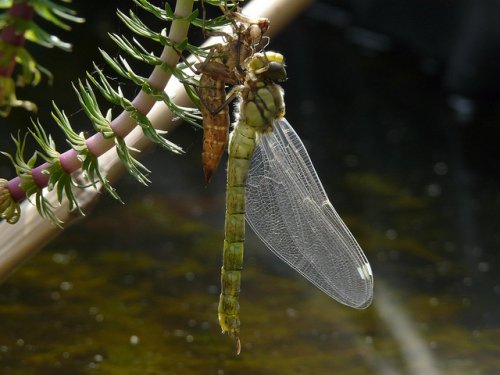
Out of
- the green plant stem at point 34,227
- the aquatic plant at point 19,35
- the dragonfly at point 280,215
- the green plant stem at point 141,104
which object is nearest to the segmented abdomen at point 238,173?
the dragonfly at point 280,215

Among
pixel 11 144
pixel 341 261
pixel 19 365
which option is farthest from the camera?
pixel 11 144

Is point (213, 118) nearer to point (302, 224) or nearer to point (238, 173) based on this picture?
point (238, 173)

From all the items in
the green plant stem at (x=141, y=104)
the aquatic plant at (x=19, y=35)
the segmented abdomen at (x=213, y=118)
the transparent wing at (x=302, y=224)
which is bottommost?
the transparent wing at (x=302, y=224)

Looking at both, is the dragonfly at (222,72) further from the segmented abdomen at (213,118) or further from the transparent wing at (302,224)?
the transparent wing at (302,224)

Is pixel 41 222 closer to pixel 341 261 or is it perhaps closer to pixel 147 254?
pixel 341 261

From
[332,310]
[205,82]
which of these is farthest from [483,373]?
[205,82]

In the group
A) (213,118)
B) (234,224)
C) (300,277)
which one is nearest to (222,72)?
(213,118)

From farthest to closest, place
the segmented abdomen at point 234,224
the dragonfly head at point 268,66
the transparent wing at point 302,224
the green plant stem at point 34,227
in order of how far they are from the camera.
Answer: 1. the transparent wing at point 302,224
2. the segmented abdomen at point 234,224
3. the dragonfly head at point 268,66
4. the green plant stem at point 34,227
